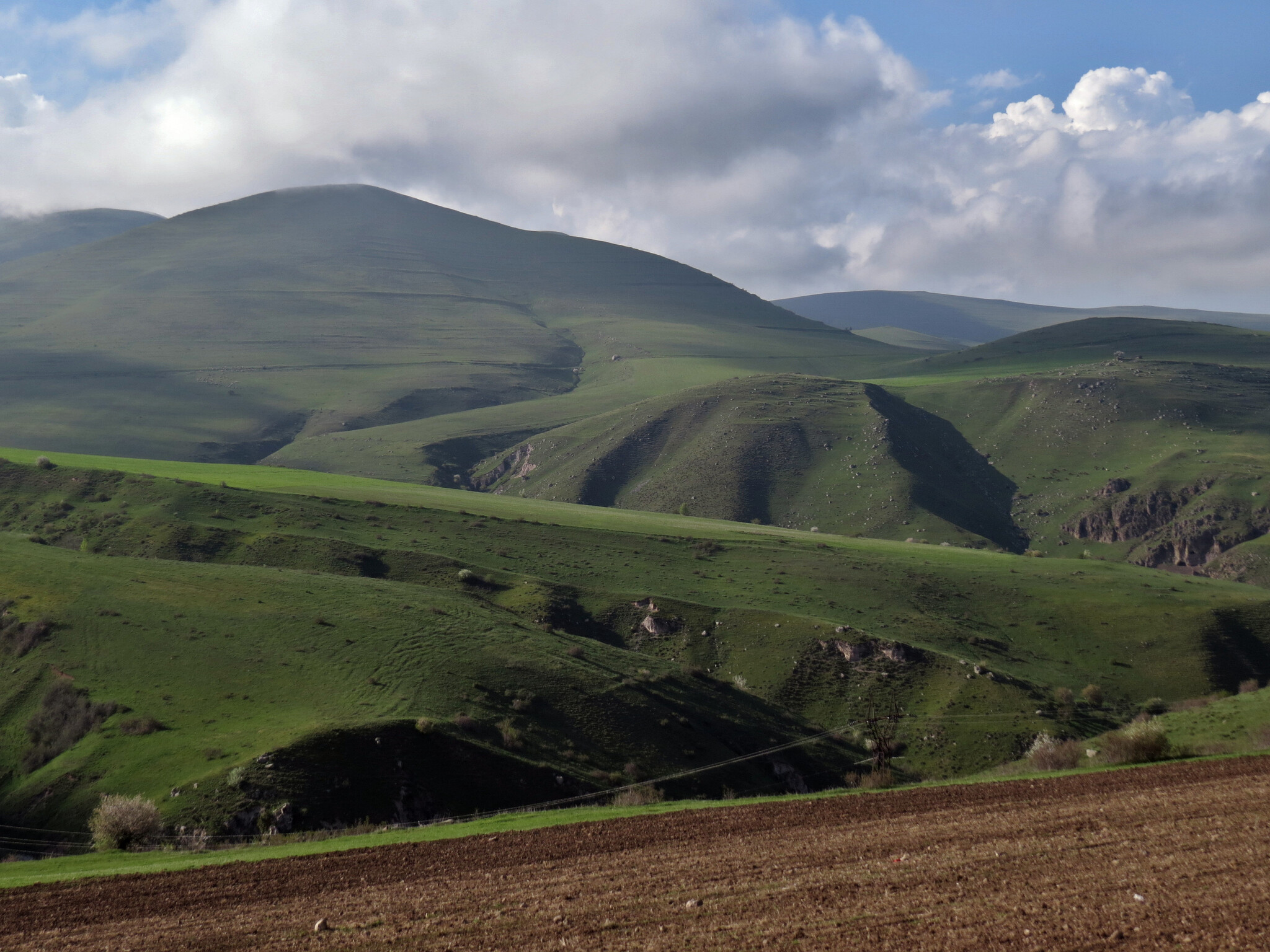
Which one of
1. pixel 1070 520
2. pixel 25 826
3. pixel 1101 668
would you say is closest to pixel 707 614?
pixel 1101 668

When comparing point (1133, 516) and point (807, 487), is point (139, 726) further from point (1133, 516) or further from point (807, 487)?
point (1133, 516)

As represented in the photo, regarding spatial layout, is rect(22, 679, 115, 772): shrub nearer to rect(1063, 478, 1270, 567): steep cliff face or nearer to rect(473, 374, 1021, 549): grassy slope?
rect(473, 374, 1021, 549): grassy slope

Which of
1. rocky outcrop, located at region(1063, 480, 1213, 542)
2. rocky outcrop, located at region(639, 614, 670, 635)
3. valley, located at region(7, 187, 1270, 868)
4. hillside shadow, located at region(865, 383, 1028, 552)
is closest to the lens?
valley, located at region(7, 187, 1270, 868)

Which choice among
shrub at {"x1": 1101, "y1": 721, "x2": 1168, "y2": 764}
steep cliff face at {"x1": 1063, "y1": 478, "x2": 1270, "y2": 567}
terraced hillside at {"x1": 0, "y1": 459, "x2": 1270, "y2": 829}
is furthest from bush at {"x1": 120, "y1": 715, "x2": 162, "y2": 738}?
steep cliff face at {"x1": 1063, "y1": 478, "x2": 1270, "y2": 567}

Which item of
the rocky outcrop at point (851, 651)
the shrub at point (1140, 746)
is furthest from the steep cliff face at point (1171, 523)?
the shrub at point (1140, 746)

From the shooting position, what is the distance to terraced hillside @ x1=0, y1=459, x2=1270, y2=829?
4634 centimetres

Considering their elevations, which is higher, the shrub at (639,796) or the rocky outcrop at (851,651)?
the shrub at (639,796)

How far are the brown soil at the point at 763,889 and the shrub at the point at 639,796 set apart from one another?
1361cm

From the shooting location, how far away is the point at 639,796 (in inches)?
1746

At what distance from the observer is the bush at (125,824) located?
36.4 meters

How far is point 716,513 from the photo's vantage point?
165m

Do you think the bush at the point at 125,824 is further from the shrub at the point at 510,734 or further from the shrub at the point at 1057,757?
the shrub at the point at 1057,757

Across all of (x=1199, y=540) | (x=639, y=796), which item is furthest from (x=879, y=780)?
(x=1199, y=540)

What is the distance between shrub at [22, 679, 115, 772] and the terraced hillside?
0.30 metres
